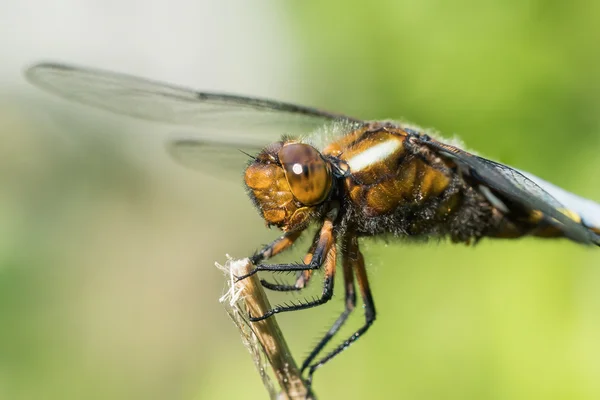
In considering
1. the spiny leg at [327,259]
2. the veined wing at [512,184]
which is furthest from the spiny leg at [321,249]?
the veined wing at [512,184]

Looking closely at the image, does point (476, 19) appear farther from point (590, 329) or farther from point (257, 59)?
point (257, 59)

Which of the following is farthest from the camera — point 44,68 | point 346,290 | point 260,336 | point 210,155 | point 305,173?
point 210,155

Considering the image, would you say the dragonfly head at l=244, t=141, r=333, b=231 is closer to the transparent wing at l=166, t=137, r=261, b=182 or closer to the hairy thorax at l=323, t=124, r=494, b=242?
the hairy thorax at l=323, t=124, r=494, b=242

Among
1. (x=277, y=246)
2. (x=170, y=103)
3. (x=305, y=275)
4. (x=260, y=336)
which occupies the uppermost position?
(x=170, y=103)

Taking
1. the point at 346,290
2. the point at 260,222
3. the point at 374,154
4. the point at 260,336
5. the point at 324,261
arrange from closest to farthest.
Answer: the point at 260,336 < the point at 324,261 < the point at 374,154 < the point at 346,290 < the point at 260,222

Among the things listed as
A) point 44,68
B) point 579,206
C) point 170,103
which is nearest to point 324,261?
point 170,103

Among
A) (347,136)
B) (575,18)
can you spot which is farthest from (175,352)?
(575,18)

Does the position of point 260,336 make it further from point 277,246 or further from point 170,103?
point 170,103
